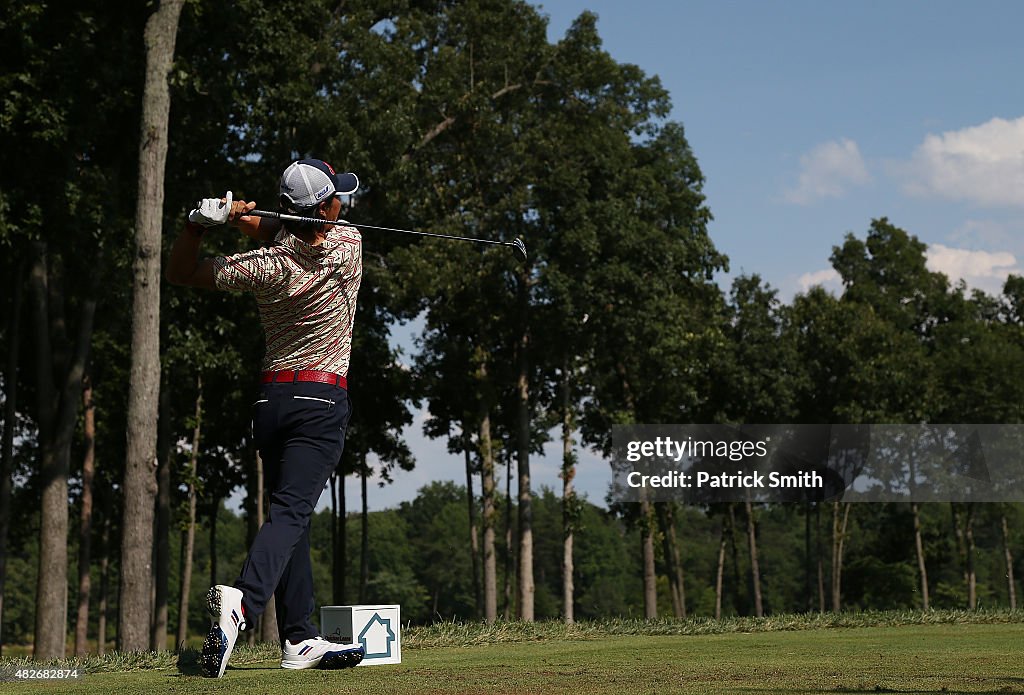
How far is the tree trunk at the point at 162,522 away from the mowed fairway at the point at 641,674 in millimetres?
26514

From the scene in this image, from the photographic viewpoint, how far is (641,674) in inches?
260

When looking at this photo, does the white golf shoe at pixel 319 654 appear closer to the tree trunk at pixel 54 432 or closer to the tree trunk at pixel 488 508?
the tree trunk at pixel 54 432

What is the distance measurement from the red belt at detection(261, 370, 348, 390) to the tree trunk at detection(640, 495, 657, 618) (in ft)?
125

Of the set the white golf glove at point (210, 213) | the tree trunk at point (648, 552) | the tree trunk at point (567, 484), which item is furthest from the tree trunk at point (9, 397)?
the white golf glove at point (210, 213)

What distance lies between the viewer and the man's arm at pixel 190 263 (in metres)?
5.88

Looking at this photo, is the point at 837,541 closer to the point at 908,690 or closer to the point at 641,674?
the point at 641,674

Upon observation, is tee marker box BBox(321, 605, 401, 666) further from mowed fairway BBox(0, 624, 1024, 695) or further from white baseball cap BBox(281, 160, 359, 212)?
white baseball cap BBox(281, 160, 359, 212)

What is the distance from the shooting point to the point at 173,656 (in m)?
9.70

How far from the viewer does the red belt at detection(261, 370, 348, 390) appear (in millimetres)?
6109

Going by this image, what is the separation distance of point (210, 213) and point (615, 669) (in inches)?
133

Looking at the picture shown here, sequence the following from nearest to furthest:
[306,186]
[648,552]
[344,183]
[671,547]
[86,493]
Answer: [306,186]
[344,183]
[86,493]
[648,552]
[671,547]

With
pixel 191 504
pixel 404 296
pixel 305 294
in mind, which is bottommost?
pixel 305 294

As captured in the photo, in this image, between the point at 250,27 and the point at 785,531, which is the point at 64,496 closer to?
the point at 250,27

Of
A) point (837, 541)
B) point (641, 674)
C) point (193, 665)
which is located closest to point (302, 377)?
point (641, 674)
